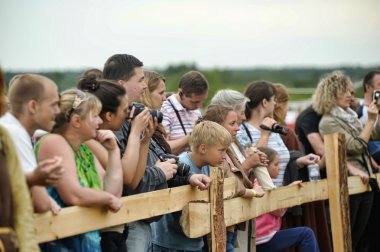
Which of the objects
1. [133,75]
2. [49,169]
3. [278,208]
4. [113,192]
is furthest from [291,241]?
[49,169]

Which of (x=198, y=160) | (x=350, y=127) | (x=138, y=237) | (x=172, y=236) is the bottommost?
(x=172, y=236)

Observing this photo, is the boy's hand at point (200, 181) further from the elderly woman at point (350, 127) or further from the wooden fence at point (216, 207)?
the elderly woman at point (350, 127)

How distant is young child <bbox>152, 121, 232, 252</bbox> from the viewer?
716 cm

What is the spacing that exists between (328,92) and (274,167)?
2107 millimetres

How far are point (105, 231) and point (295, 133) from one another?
5199mm

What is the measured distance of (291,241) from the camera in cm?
836

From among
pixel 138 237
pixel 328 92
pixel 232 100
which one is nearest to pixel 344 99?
pixel 328 92

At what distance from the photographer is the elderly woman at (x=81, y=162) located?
5.28 metres

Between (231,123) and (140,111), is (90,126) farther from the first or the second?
(231,123)

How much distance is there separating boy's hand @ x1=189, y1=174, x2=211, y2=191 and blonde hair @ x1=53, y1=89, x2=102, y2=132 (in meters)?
1.52

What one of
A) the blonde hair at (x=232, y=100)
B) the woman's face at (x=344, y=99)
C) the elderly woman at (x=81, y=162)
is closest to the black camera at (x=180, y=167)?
the elderly woman at (x=81, y=162)

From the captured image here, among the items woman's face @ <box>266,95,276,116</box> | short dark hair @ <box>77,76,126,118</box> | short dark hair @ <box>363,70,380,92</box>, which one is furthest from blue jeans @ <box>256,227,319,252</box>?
short dark hair @ <box>363,70,380,92</box>

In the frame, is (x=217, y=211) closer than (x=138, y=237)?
No

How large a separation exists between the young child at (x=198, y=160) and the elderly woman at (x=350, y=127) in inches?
136
